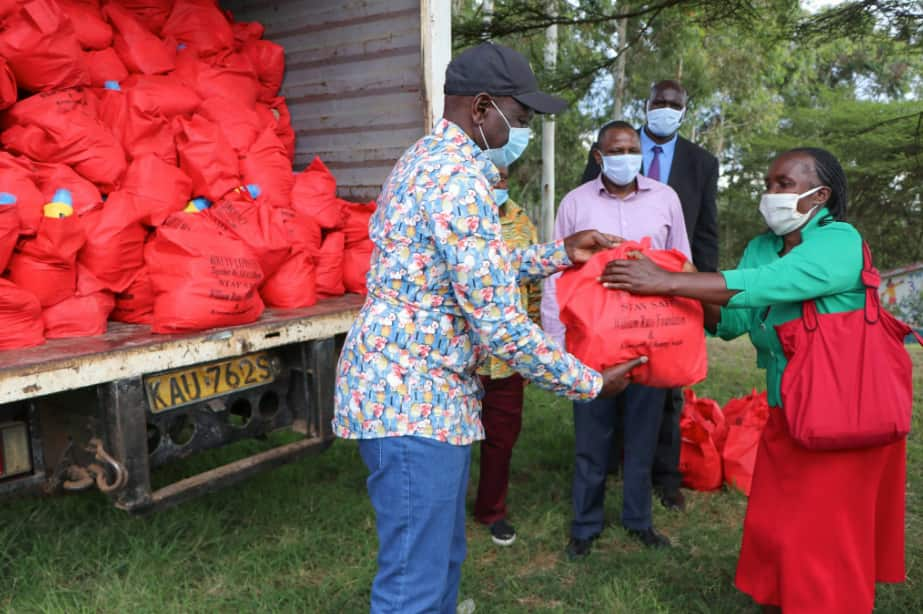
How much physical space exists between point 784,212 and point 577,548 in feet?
5.35

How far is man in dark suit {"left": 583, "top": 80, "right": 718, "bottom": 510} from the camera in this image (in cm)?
365

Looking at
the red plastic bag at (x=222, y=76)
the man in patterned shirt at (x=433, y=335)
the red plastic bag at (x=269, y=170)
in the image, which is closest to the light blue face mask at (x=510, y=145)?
the man in patterned shirt at (x=433, y=335)

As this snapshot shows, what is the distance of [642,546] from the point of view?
3.30 meters

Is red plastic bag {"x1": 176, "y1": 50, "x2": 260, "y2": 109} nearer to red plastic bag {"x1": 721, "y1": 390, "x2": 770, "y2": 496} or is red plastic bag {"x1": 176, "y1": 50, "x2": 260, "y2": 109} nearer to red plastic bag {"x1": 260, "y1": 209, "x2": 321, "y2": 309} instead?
red plastic bag {"x1": 260, "y1": 209, "x2": 321, "y2": 309}

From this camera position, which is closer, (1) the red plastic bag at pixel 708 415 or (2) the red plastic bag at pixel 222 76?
(2) the red plastic bag at pixel 222 76

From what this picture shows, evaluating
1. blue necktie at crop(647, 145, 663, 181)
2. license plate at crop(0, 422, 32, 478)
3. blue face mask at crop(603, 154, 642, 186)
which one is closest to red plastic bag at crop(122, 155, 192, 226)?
license plate at crop(0, 422, 32, 478)

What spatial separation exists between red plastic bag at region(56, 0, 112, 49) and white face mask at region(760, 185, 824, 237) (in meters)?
2.74

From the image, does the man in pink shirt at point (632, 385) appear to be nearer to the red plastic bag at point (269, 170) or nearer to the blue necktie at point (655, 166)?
the blue necktie at point (655, 166)

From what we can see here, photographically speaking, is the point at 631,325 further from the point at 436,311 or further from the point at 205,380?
the point at 205,380

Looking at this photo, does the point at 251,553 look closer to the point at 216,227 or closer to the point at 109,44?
the point at 216,227

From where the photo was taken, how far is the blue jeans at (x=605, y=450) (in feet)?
10.6

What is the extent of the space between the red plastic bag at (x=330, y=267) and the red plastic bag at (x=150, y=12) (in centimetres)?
137

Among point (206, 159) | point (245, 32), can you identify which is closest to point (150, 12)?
point (245, 32)

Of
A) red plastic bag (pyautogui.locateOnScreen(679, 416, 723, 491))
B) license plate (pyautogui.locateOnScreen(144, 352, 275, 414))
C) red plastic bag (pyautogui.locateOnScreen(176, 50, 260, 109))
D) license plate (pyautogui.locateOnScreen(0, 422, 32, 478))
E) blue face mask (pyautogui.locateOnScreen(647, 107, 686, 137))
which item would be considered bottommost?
red plastic bag (pyautogui.locateOnScreen(679, 416, 723, 491))
